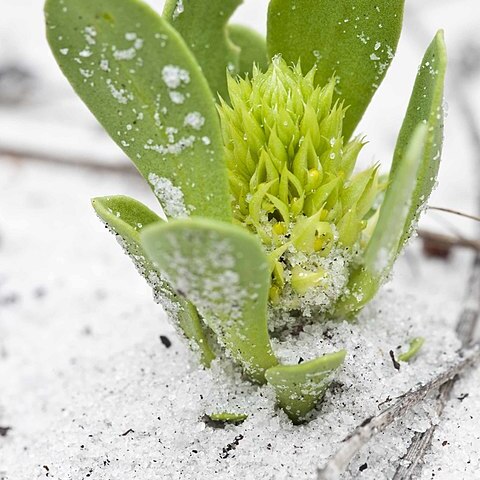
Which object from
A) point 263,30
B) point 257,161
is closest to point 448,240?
point 257,161

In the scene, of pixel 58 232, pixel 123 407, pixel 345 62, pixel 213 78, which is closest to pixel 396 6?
pixel 345 62

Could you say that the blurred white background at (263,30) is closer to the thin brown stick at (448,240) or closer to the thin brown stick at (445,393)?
the thin brown stick at (448,240)

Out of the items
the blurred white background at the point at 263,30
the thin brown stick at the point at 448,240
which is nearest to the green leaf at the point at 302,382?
the thin brown stick at the point at 448,240

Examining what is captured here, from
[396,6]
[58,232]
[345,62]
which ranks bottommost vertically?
[58,232]

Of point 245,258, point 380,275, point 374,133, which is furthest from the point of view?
point 374,133

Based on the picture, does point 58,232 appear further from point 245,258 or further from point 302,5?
point 245,258

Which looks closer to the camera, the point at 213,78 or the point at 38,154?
the point at 213,78

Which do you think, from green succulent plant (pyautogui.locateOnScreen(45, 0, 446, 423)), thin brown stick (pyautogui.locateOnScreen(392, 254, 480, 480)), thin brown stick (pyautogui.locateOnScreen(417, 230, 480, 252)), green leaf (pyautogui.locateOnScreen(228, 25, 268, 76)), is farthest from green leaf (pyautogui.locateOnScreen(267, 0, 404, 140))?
thin brown stick (pyautogui.locateOnScreen(417, 230, 480, 252))
